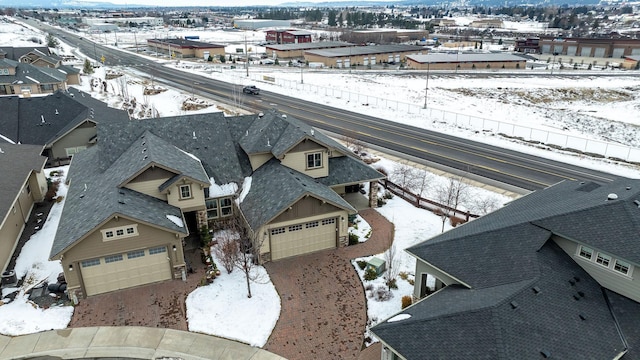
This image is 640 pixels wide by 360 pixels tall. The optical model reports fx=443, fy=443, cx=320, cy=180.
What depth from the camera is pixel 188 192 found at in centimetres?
2881

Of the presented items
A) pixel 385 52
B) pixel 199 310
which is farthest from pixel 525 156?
pixel 385 52

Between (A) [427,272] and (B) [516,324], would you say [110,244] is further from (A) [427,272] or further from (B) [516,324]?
(B) [516,324]

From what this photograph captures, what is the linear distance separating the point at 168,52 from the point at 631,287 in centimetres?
15233

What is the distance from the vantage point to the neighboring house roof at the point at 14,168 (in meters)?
28.9

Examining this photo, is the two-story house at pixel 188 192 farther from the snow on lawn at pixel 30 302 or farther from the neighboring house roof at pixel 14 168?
the neighboring house roof at pixel 14 168

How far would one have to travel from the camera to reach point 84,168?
3344cm

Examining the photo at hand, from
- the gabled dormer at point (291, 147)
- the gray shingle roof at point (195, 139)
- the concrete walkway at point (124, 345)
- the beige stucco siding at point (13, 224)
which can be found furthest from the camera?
the gray shingle roof at point (195, 139)

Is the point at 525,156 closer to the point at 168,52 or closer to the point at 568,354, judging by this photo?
the point at 568,354

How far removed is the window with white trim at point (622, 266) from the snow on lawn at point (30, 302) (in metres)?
26.2

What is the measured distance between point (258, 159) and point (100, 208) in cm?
1170

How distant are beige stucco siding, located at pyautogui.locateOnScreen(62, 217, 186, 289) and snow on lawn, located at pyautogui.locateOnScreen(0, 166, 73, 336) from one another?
1.82 m

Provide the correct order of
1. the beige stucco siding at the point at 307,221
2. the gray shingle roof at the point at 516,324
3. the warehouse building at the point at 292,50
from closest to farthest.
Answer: the gray shingle roof at the point at 516,324
the beige stucco siding at the point at 307,221
the warehouse building at the point at 292,50

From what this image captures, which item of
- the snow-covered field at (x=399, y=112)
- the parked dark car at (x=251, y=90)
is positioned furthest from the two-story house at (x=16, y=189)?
the parked dark car at (x=251, y=90)

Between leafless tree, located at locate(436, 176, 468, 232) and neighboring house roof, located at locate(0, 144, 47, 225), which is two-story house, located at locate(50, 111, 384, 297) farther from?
leafless tree, located at locate(436, 176, 468, 232)
